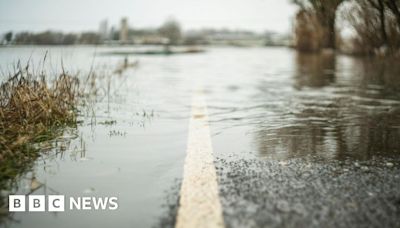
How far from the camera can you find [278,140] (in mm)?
5398

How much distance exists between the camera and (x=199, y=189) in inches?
A: 138

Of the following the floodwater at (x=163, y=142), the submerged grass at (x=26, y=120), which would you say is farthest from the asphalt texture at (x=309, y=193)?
the submerged grass at (x=26, y=120)

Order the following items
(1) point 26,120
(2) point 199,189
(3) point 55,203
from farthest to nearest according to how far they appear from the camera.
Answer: (1) point 26,120, (2) point 199,189, (3) point 55,203

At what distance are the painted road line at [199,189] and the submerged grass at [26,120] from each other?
1.58m

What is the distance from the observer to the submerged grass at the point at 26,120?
4.30m

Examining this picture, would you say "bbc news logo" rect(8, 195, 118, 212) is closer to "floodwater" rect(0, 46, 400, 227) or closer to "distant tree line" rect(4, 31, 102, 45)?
"floodwater" rect(0, 46, 400, 227)

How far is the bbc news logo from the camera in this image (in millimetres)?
3158

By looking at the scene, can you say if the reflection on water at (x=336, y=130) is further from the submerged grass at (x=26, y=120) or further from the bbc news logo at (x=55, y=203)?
the submerged grass at (x=26, y=120)

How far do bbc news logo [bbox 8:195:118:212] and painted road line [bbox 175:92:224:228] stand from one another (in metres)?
0.55

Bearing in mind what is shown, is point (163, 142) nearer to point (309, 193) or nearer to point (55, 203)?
point (55, 203)

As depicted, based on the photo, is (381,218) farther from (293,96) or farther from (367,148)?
(293,96)

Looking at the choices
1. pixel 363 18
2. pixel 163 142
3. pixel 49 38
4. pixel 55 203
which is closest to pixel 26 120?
pixel 163 142

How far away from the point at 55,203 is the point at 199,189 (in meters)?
1.11

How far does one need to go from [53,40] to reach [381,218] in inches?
409
